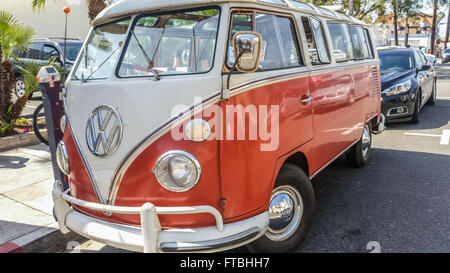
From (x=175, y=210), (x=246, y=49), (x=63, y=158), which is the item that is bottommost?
(x=175, y=210)

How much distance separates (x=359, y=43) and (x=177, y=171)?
12.6 ft

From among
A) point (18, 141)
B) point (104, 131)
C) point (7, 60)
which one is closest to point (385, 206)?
point (104, 131)

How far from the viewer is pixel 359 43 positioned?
17.0 feet

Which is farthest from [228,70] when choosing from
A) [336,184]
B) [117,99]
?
[336,184]

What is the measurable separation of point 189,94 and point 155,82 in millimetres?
300

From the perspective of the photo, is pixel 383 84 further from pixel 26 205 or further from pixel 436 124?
pixel 26 205

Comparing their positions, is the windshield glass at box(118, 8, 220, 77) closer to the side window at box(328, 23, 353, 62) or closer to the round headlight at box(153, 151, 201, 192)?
the round headlight at box(153, 151, 201, 192)

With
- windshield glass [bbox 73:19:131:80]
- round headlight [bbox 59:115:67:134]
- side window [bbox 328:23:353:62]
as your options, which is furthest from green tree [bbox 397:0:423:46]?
round headlight [bbox 59:115:67:134]

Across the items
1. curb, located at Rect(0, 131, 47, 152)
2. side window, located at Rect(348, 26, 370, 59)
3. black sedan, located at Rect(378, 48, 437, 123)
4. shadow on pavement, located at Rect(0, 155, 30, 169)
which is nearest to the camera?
side window, located at Rect(348, 26, 370, 59)

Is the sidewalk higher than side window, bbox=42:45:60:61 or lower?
lower

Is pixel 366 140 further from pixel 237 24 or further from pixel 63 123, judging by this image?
pixel 63 123

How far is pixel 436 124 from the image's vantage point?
8.34m

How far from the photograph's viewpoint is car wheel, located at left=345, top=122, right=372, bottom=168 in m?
5.30
